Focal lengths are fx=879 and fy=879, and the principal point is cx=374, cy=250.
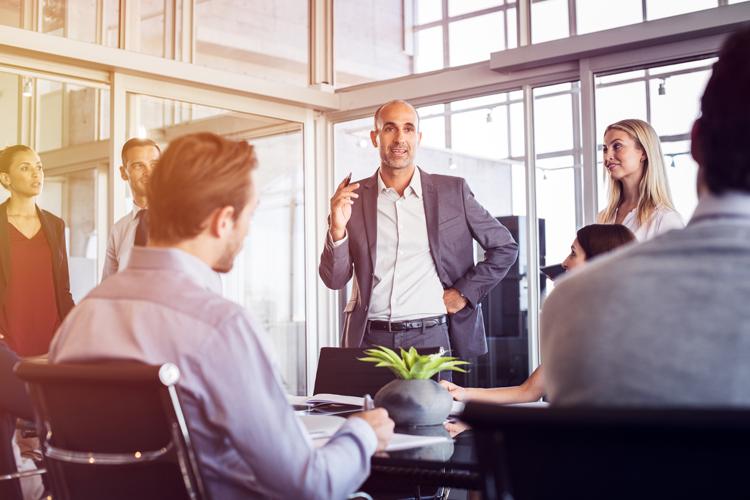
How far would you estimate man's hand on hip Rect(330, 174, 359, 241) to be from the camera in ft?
11.8

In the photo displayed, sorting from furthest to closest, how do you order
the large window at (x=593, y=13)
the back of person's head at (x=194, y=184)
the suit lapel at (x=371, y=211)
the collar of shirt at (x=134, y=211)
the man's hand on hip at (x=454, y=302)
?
the large window at (x=593, y=13) < the collar of shirt at (x=134, y=211) < the suit lapel at (x=371, y=211) < the man's hand on hip at (x=454, y=302) < the back of person's head at (x=194, y=184)

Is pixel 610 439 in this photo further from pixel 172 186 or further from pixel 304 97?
pixel 304 97

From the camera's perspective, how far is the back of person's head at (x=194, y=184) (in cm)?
154

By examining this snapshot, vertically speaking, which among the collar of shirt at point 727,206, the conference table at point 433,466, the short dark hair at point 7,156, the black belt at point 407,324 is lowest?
the conference table at point 433,466

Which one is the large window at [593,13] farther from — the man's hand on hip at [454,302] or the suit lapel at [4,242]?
the suit lapel at [4,242]

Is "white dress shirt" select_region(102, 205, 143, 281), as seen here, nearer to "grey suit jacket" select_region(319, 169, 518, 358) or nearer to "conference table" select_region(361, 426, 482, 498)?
"grey suit jacket" select_region(319, 169, 518, 358)

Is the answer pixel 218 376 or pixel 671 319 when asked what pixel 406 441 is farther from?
pixel 671 319

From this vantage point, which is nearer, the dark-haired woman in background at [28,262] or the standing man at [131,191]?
the standing man at [131,191]

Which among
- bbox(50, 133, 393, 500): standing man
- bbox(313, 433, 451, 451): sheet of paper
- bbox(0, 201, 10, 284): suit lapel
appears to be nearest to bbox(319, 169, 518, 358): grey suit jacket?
bbox(0, 201, 10, 284): suit lapel

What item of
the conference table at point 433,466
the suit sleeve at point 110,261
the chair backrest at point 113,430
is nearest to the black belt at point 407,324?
the suit sleeve at point 110,261

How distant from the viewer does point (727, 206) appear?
102cm

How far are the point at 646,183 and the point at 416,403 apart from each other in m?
2.32

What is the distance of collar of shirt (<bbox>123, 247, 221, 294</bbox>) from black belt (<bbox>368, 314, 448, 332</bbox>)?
7.82ft

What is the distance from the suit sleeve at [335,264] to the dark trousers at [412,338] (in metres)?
0.29
